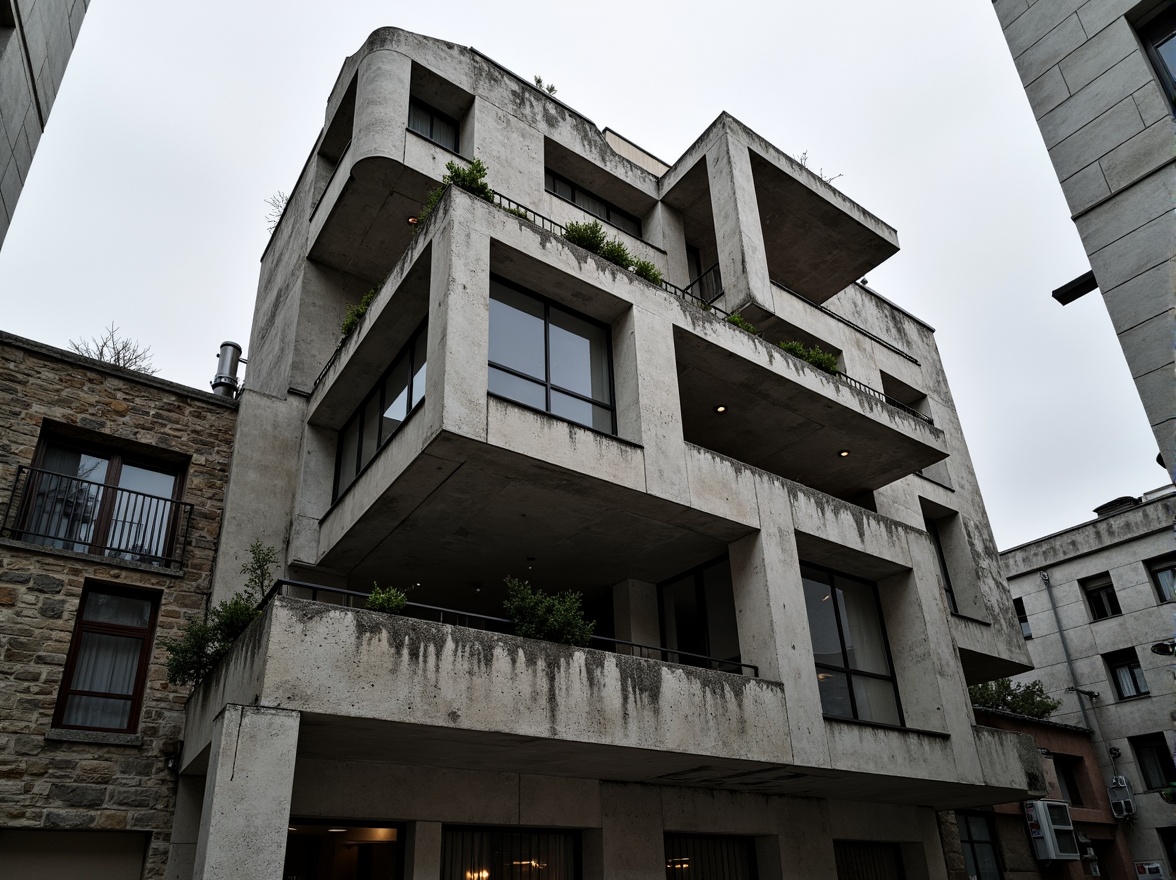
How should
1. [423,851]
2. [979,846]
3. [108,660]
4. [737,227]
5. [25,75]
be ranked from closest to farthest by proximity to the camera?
[25,75] → [423,851] → [108,660] → [737,227] → [979,846]

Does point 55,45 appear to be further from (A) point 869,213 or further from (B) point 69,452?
(A) point 869,213

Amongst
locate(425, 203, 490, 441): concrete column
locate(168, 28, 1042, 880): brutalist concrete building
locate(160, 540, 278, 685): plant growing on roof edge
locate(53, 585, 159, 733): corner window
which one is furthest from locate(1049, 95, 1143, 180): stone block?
locate(53, 585, 159, 733): corner window

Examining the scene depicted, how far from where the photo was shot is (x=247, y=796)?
8203mm

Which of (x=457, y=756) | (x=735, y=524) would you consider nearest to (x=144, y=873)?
(x=457, y=756)

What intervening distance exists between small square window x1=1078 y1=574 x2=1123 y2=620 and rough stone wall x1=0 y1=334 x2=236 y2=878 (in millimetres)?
26250

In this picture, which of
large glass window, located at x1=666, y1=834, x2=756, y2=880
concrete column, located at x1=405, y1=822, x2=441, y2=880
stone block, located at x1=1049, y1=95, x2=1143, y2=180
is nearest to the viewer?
stone block, located at x1=1049, y1=95, x2=1143, y2=180

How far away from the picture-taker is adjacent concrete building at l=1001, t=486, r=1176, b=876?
79.7ft

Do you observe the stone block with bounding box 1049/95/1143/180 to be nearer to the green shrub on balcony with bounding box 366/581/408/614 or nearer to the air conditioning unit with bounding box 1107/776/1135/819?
the green shrub on balcony with bounding box 366/581/408/614

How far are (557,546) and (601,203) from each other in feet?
31.0

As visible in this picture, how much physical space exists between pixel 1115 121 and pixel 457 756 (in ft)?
35.6

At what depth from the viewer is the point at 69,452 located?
44.2ft

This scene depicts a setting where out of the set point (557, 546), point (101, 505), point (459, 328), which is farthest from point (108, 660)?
point (459, 328)

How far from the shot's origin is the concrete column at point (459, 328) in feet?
36.3

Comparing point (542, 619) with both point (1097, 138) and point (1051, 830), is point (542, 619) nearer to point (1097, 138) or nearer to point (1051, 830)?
point (1097, 138)
